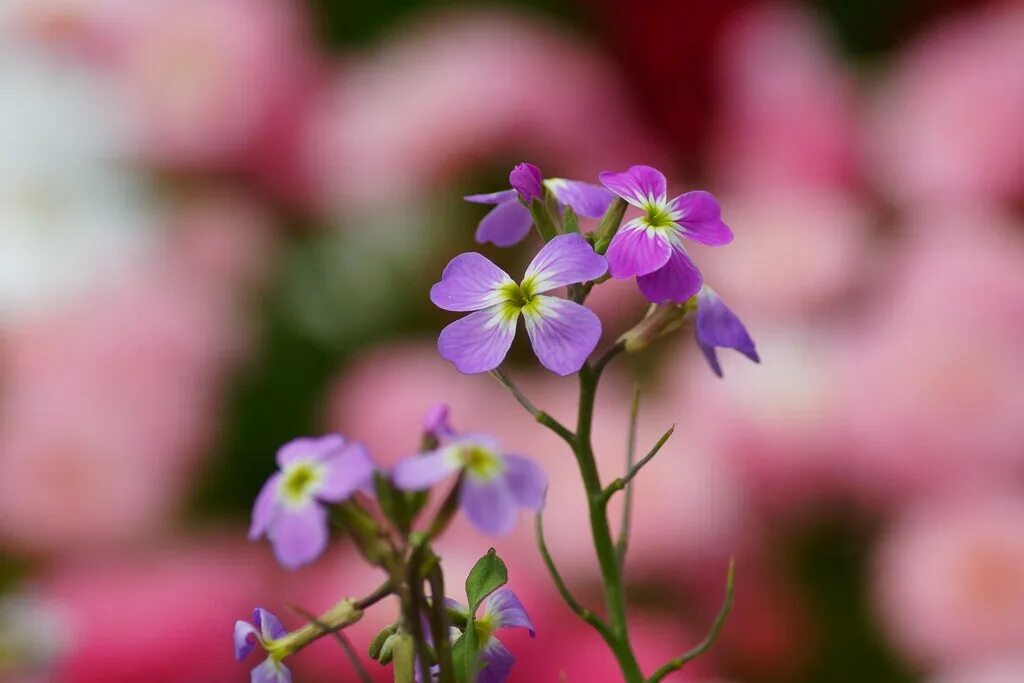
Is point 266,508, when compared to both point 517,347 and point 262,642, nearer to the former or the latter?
point 262,642

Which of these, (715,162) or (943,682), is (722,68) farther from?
(943,682)

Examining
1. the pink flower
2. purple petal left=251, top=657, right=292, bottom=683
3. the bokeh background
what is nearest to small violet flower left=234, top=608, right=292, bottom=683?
purple petal left=251, top=657, right=292, bottom=683

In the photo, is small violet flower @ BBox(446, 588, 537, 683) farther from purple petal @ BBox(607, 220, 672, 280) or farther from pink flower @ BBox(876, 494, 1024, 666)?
pink flower @ BBox(876, 494, 1024, 666)

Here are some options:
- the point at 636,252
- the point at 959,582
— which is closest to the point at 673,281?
the point at 636,252

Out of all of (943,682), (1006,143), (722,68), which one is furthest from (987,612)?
(722,68)

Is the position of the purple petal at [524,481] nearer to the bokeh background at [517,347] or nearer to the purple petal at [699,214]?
the purple petal at [699,214]
